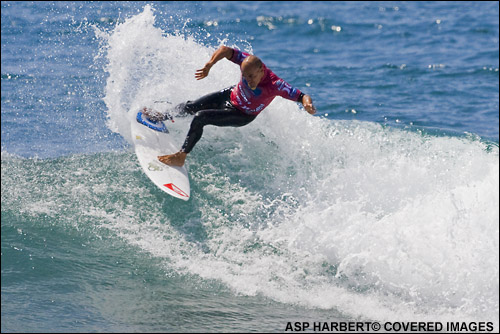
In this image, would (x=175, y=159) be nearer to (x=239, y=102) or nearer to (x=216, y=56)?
(x=239, y=102)

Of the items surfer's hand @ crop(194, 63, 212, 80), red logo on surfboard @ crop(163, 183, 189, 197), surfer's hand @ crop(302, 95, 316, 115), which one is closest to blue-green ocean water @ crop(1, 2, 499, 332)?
red logo on surfboard @ crop(163, 183, 189, 197)

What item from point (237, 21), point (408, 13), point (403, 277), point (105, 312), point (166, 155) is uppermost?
point (408, 13)

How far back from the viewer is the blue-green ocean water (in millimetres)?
7090

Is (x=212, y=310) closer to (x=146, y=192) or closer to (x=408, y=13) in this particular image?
(x=146, y=192)

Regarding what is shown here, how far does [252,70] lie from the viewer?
802cm

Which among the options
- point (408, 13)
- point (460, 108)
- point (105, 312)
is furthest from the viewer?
point (408, 13)

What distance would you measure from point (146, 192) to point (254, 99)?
2065 mm

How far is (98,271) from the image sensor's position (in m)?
7.59

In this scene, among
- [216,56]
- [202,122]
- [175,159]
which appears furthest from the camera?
[175,159]

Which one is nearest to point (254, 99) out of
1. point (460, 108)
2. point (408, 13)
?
point (460, 108)

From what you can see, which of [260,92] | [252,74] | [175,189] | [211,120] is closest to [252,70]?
[252,74]

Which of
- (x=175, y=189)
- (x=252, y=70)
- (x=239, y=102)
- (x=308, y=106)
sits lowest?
(x=175, y=189)

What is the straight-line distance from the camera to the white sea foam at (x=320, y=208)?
7.37 metres

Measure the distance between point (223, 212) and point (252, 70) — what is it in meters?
2.04
